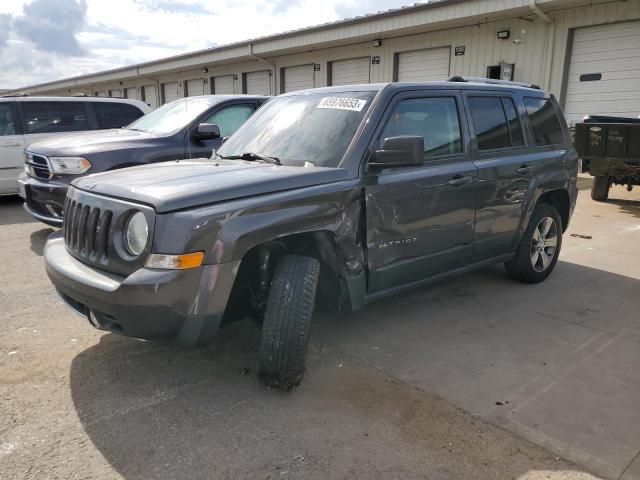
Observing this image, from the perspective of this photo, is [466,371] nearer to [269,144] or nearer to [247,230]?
[247,230]

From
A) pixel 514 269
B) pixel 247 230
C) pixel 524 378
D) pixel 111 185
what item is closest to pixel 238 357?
pixel 247 230

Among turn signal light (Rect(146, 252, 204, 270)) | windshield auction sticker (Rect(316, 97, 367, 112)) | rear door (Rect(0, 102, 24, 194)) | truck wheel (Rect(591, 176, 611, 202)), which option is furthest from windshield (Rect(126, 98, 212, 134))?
truck wheel (Rect(591, 176, 611, 202))

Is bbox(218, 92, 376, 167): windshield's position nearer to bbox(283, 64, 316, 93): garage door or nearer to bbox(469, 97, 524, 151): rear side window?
bbox(469, 97, 524, 151): rear side window

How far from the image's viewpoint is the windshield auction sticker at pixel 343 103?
371 centimetres

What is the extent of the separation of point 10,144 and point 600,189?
10808mm

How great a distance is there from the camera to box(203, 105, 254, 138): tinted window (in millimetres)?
6966

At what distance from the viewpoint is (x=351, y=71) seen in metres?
18.0

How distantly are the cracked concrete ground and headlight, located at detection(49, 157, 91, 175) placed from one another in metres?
1.89

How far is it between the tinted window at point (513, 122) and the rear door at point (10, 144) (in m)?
7.78

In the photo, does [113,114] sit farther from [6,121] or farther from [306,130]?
[306,130]

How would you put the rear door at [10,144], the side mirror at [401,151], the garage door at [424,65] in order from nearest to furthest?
1. the side mirror at [401,151]
2. the rear door at [10,144]
3. the garage door at [424,65]

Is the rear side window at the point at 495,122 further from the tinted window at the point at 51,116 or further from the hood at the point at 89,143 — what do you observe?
the tinted window at the point at 51,116

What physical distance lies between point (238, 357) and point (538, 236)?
10.7 ft

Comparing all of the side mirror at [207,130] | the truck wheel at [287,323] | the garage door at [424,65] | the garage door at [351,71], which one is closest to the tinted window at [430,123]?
the truck wheel at [287,323]
